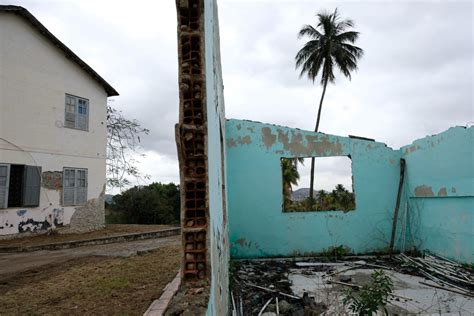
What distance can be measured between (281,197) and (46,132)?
7.51 m

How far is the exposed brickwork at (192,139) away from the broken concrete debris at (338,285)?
2.61m

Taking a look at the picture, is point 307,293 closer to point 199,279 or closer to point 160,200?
point 199,279

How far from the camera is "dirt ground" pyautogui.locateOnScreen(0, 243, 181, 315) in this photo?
12.5ft

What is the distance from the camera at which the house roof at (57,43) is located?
9859 millimetres

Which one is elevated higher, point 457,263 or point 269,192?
point 269,192

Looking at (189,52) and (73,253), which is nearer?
(189,52)

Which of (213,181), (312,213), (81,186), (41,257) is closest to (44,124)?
Result: (81,186)

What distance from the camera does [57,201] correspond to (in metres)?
10.7

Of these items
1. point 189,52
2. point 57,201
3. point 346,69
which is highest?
point 346,69

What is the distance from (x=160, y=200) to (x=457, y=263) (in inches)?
605

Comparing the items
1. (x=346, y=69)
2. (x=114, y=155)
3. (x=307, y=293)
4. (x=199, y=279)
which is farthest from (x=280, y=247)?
(x=346, y=69)

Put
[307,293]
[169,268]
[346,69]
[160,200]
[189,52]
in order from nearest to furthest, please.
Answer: [189,52]
[307,293]
[169,268]
[346,69]
[160,200]

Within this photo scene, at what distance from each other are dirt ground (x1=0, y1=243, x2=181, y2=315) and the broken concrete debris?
1.24 meters

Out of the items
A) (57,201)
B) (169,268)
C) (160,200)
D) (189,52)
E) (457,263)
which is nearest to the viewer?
(189,52)
